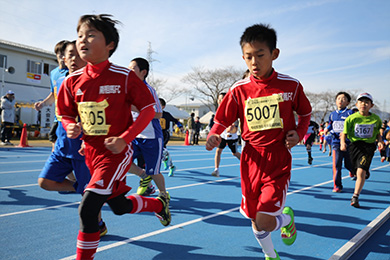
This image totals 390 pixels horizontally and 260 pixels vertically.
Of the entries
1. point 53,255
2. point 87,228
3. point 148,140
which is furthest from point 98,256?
point 148,140

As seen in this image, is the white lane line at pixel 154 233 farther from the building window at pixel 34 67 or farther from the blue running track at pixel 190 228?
the building window at pixel 34 67

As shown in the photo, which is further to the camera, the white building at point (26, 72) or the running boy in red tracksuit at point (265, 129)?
the white building at point (26, 72)

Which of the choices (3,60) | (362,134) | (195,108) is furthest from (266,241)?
(195,108)

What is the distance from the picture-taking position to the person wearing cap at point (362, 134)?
5406 mm

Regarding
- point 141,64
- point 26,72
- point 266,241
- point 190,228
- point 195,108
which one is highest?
point 195,108

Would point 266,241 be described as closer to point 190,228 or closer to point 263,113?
point 263,113

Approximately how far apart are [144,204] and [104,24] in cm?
175

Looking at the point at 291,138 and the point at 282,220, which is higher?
the point at 291,138

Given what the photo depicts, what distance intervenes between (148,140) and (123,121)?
2266 mm

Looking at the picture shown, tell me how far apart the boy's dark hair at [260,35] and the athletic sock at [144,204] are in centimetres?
179

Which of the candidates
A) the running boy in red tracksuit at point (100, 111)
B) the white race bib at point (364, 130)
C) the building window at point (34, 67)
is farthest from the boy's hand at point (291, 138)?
the building window at point (34, 67)

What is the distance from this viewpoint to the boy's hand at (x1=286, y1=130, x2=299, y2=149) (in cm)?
249

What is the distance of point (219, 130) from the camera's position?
2.70 meters

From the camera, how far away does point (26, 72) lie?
28.2 metres
